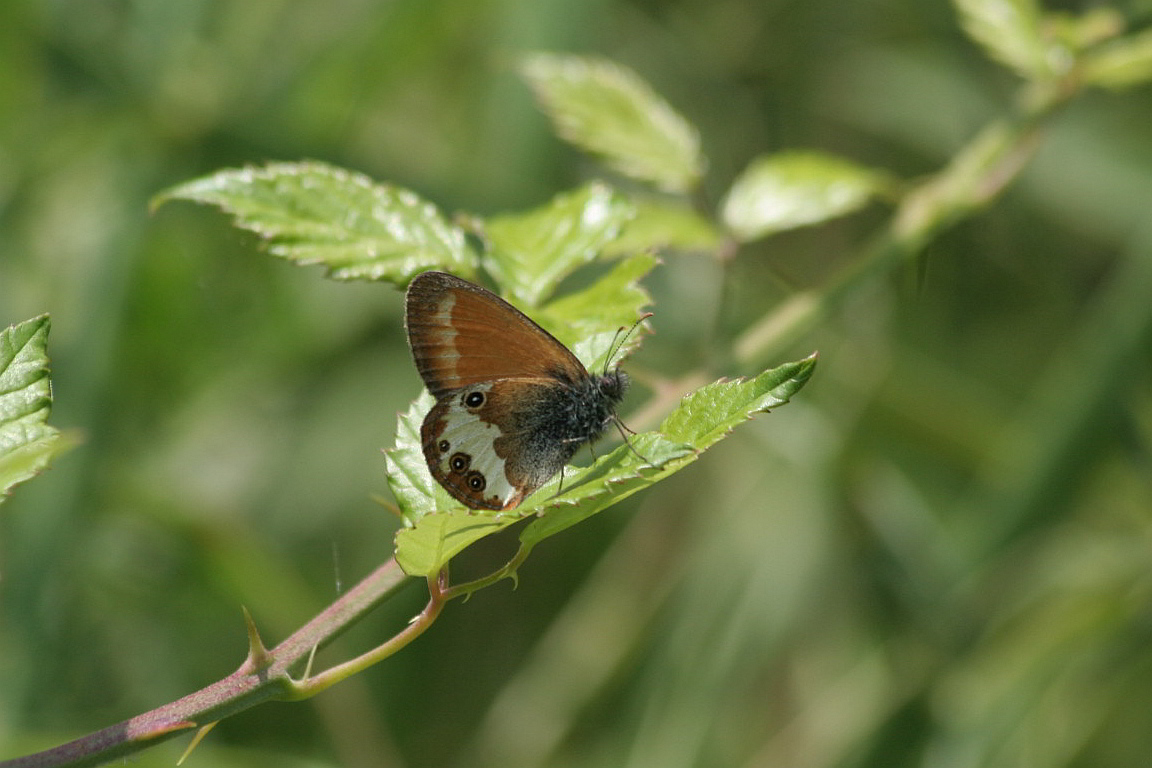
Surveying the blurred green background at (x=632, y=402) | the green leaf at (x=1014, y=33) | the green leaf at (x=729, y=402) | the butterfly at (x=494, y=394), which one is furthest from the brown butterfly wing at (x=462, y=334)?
the blurred green background at (x=632, y=402)

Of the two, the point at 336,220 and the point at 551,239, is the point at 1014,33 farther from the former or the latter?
the point at 336,220

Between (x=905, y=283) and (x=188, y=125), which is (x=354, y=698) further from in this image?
(x=905, y=283)

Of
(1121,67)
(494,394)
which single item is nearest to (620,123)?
(494,394)

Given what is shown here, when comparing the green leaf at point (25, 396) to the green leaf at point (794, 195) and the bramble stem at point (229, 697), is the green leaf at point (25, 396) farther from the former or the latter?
the green leaf at point (794, 195)

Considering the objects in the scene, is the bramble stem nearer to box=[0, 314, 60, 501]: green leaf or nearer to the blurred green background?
box=[0, 314, 60, 501]: green leaf

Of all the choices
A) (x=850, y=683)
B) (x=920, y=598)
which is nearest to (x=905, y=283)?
(x=920, y=598)
